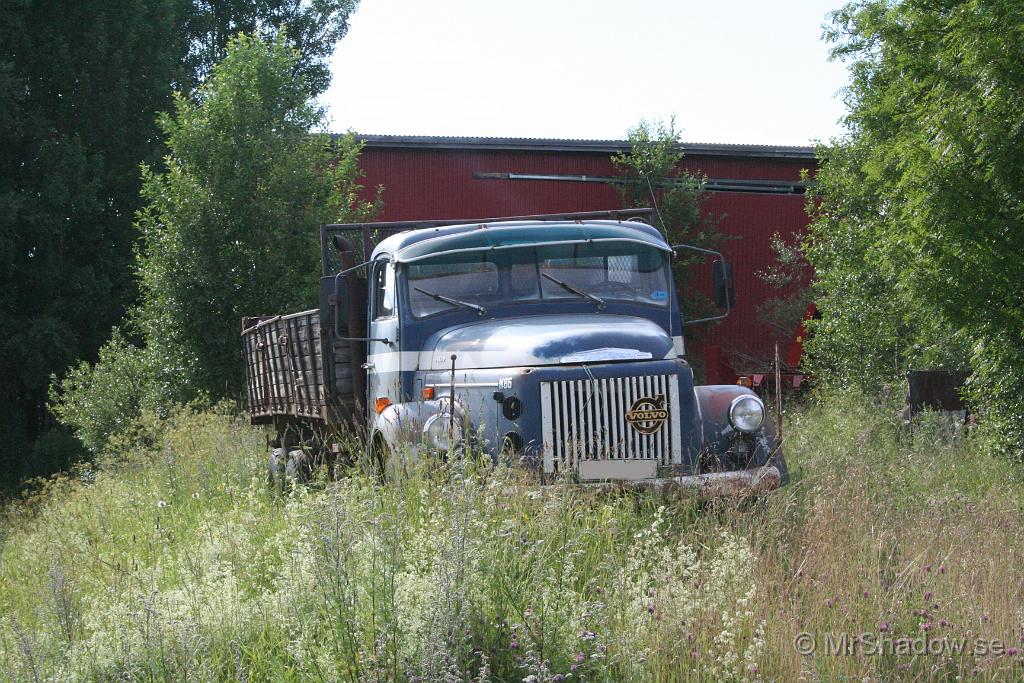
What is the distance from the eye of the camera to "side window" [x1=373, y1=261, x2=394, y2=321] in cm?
890

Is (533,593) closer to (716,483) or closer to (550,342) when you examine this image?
(716,483)

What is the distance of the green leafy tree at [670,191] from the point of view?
29.5 meters

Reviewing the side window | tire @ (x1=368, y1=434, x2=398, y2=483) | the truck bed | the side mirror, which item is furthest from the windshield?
the truck bed

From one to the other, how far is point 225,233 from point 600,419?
1549 cm

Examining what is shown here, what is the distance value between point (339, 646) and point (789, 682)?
1.82 m

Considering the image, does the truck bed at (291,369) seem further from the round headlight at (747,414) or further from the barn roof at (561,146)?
the barn roof at (561,146)

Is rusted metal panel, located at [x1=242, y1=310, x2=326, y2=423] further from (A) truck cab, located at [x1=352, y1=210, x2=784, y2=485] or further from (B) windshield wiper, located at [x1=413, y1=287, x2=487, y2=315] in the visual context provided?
(B) windshield wiper, located at [x1=413, y1=287, x2=487, y2=315]

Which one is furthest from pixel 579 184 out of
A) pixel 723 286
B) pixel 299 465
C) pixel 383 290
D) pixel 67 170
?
pixel 383 290

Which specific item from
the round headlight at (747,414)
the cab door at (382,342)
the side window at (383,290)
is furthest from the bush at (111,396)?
the round headlight at (747,414)

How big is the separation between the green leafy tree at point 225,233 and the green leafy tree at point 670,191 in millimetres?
10400

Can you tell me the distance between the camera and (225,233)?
21.3 meters

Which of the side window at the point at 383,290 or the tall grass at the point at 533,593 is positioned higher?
the side window at the point at 383,290

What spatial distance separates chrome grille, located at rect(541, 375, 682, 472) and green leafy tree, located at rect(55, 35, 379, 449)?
46.7 feet

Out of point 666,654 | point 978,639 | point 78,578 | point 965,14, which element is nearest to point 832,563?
point 978,639
